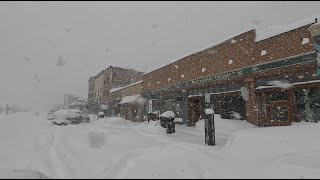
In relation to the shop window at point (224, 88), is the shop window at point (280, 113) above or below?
below

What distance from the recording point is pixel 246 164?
11.8ft

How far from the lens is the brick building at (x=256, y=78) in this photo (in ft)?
38.7

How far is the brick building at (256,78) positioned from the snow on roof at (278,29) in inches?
6.3

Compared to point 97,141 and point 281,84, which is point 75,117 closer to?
point 97,141

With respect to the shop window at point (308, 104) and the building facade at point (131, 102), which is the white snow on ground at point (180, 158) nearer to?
the shop window at point (308, 104)

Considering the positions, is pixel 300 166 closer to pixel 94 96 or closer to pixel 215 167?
pixel 215 167

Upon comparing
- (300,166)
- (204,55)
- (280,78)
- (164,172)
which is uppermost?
(204,55)

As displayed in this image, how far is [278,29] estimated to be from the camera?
13438 millimetres

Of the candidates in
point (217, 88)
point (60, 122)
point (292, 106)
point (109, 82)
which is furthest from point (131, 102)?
point (292, 106)

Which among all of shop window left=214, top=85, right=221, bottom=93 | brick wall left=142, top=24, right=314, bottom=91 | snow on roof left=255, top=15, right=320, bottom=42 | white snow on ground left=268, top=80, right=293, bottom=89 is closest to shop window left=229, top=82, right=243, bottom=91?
brick wall left=142, top=24, right=314, bottom=91

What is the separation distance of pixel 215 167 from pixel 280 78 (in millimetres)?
10938

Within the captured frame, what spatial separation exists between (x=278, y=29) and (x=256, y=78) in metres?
2.85

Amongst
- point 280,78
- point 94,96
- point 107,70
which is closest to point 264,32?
point 280,78

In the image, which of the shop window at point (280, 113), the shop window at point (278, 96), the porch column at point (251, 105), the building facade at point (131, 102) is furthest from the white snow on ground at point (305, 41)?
the building facade at point (131, 102)
